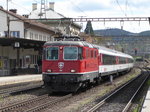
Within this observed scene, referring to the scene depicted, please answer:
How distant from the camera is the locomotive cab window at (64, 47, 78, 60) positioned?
55.5 feet

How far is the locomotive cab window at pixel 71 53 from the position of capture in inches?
666

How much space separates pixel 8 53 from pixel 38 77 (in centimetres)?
529

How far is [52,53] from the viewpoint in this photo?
17.3 m

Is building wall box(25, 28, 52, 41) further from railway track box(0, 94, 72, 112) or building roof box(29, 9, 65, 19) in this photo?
railway track box(0, 94, 72, 112)

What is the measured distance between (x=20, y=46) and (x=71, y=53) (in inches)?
729

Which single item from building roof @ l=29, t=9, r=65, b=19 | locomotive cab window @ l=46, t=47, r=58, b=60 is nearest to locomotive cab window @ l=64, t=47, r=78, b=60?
locomotive cab window @ l=46, t=47, r=58, b=60

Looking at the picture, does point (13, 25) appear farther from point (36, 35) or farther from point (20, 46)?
point (20, 46)

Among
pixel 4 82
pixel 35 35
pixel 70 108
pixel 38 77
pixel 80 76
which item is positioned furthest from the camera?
pixel 35 35

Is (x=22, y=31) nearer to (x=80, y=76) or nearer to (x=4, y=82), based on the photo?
(x=4, y=82)

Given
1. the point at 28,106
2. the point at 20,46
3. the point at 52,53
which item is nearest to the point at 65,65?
the point at 52,53

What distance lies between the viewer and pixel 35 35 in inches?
1927

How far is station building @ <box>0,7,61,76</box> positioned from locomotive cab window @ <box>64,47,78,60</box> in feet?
41.0

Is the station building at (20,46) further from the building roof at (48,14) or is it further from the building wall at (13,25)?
the building roof at (48,14)

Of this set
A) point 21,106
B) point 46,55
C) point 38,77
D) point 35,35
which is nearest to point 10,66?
point 38,77
